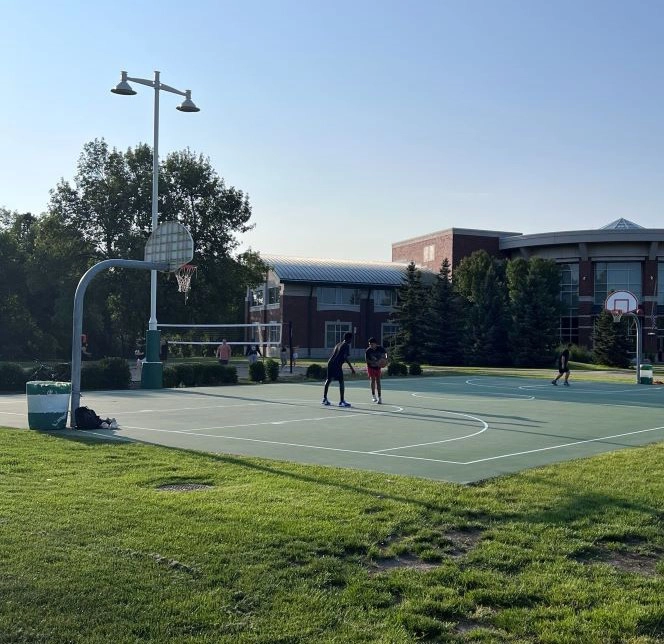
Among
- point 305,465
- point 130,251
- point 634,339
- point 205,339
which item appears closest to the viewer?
point 305,465

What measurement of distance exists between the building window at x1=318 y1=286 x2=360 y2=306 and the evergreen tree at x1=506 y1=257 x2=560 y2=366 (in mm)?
16633

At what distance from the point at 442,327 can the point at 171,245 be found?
44.0m

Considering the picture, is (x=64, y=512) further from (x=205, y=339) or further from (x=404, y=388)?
(x=205, y=339)

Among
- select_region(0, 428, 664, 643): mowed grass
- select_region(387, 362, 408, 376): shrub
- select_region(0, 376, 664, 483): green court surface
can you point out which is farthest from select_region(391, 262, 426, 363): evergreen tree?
select_region(0, 428, 664, 643): mowed grass

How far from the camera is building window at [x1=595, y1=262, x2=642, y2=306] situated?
67.8 meters

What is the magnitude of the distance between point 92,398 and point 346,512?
1716 centimetres

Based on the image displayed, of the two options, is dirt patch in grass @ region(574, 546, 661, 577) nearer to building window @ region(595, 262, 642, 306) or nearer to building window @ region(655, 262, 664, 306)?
building window @ region(595, 262, 642, 306)

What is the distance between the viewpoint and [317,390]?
2833 centimetres

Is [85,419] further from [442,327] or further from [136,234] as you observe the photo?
[442,327]

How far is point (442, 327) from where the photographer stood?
61.5 meters

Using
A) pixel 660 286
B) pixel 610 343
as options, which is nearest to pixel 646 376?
pixel 610 343

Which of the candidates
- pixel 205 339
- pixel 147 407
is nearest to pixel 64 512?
pixel 147 407

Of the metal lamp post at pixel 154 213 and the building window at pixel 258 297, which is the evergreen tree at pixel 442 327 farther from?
the metal lamp post at pixel 154 213

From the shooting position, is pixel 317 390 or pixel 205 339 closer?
pixel 317 390
